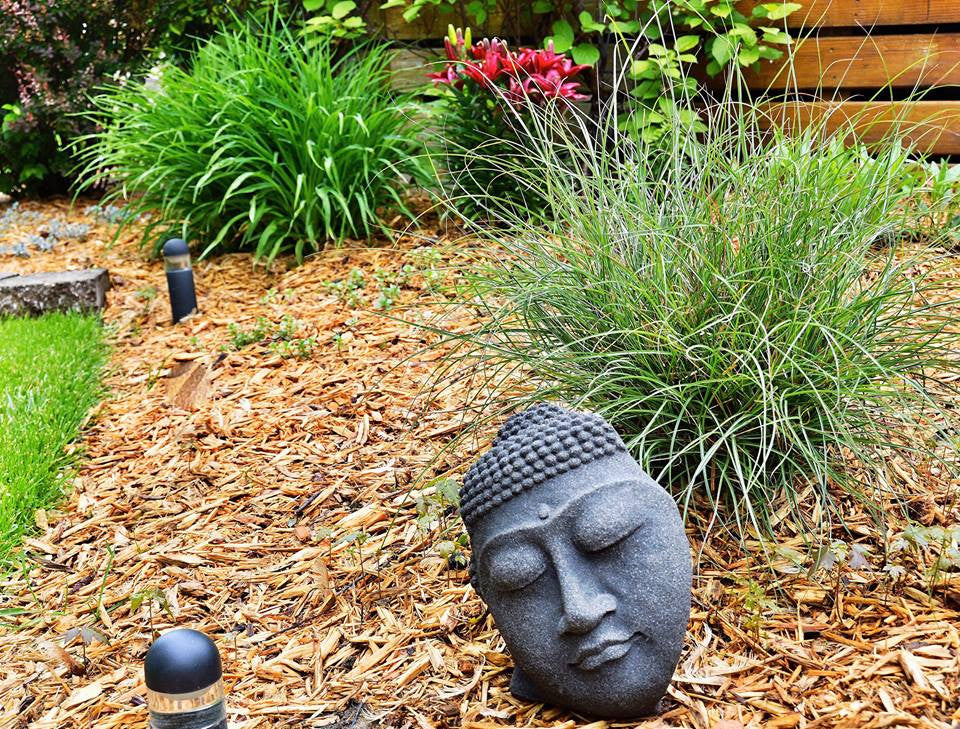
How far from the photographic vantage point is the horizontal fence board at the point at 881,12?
16.4 ft

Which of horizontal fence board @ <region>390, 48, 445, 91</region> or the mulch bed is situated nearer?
the mulch bed

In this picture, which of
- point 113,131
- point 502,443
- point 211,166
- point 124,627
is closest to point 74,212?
point 113,131

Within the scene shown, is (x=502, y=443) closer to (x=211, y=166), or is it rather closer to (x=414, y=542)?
(x=414, y=542)

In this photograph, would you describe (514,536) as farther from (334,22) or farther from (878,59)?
(334,22)

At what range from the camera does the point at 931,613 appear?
7.46 feet

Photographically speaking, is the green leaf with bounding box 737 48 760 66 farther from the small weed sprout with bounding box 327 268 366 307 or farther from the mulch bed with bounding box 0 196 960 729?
the small weed sprout with bounding box 327 268 366 307

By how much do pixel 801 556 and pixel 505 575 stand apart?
3.16 feet

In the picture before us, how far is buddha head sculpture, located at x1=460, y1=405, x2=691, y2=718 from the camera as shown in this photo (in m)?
1.92

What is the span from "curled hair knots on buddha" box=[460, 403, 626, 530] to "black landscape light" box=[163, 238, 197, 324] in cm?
325

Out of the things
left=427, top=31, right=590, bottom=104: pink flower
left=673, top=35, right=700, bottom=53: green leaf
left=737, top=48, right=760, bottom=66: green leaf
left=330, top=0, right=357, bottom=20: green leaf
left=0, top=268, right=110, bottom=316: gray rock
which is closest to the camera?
left=427, top=31, right=590, bottom=104: pink flower

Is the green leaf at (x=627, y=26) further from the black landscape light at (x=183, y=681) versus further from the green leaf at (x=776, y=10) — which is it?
the black landscape light at (x=183, y=681)

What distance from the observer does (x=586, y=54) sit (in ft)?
17.5

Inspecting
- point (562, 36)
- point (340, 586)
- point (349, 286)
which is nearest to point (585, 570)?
point (340, 586)

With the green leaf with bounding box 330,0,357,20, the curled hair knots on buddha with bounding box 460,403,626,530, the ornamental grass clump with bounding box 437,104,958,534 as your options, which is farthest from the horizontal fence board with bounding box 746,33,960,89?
the curled hair knots on buddha with bounding box 460,403,626,530
